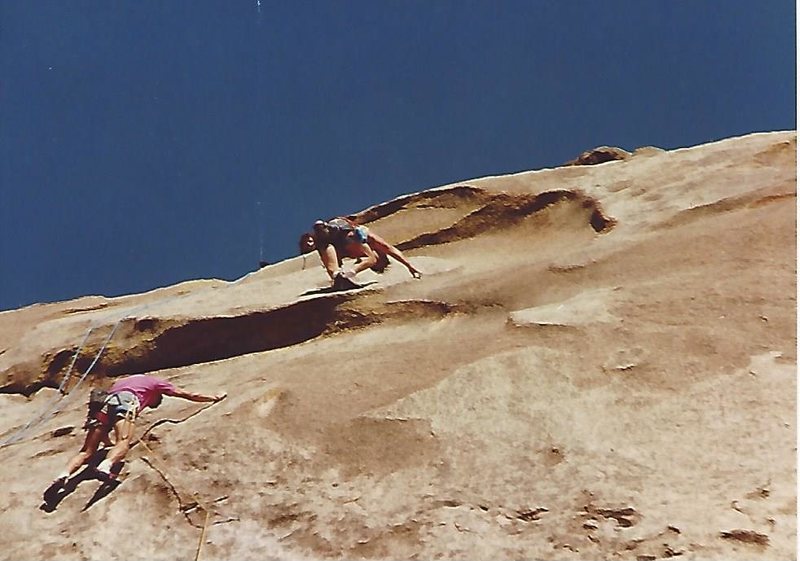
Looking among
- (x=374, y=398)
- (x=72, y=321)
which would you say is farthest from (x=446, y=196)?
(x=374, y=398)

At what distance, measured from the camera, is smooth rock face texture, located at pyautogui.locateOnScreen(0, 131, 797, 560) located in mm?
4793

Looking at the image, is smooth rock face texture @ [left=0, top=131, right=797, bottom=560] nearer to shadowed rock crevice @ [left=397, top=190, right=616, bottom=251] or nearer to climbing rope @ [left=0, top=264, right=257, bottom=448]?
climbing rope @ [left=0, top=264, right=257, bottom=448]

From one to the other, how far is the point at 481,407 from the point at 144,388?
2898 millimetres

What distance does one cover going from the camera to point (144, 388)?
23.6 ft

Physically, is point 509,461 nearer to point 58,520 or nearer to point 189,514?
point 189,514

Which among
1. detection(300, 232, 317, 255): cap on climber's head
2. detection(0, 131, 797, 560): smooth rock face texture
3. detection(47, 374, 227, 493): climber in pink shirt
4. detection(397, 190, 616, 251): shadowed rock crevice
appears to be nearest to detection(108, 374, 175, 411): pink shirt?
detection(47, 374, 227, 493): climber in pink shirt

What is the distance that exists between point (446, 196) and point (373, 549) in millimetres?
7998

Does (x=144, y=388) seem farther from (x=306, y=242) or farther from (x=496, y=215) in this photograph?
(x=496, y=215)

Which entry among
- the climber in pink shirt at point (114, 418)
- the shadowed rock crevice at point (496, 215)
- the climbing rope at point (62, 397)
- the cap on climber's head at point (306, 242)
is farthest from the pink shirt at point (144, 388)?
the shadowed rock crevice at point (496, 215)

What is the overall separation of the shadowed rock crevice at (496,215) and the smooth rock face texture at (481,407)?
1522mm

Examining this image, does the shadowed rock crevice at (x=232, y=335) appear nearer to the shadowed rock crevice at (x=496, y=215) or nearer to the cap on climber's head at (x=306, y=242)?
the cap on climber's head at (x=306, y=242)

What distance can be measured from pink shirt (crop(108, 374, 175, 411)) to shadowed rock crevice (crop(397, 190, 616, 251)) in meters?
5.19

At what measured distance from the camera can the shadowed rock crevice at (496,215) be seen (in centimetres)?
1134

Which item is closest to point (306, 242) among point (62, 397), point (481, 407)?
point (62, 397)
